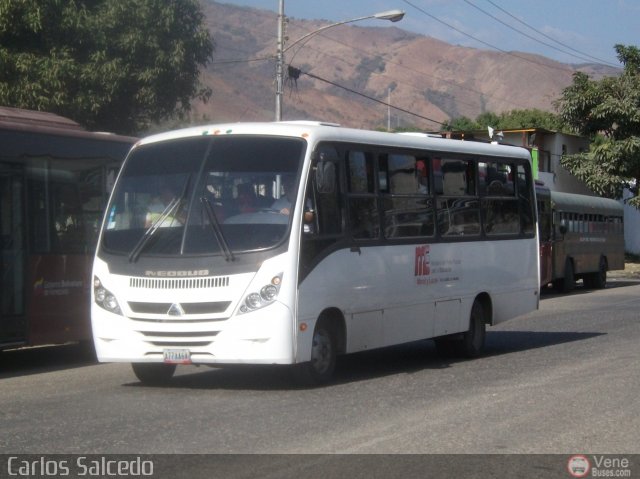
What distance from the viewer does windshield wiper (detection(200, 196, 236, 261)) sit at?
10.8m

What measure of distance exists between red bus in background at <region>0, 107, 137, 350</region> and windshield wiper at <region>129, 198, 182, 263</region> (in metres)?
2.44

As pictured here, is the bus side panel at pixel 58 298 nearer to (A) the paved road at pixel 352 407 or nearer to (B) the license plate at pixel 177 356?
(A) the paved road at pixel 352 407

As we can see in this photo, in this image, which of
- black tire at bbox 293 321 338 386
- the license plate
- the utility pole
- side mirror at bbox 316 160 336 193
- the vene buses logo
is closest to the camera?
the vene buses logo

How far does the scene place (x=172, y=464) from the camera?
760cm

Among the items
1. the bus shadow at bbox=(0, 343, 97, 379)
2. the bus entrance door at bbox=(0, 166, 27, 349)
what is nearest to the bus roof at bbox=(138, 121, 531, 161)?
the bus entrance door at bbox=(0, 166, 27, 349)

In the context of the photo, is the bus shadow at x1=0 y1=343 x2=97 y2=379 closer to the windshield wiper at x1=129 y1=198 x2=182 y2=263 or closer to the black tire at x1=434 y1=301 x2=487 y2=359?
the windshield wiper at x1=129 y1=198 x2=182 y2=263

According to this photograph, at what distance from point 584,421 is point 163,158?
17.2 ft

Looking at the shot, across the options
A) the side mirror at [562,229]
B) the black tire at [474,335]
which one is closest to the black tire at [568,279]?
the side mirror at [562,229]

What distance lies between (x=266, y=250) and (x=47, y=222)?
13.3 ft

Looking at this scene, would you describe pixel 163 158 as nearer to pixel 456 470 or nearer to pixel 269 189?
pixel 269 189

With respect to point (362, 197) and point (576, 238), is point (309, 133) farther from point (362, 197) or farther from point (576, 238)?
point (576, 238)

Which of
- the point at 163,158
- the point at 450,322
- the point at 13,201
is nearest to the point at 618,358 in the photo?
the point at 450,322

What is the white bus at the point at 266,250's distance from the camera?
1077 centimetres

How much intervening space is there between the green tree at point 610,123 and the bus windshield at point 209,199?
3650 cm
